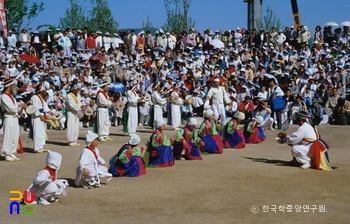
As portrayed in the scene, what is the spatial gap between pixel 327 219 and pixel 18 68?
15.2 meters

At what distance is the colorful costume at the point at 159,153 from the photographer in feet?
37.0

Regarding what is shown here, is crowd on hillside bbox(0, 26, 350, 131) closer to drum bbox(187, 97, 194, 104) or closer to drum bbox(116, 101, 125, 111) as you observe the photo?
drum bbox(187, 97, 194, 104)

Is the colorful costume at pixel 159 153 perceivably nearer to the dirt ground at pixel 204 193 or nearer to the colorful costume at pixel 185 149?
the dirt ground at pixel 204 193

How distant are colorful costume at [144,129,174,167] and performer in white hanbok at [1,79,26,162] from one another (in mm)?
2855

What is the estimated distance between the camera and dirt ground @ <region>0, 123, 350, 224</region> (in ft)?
24.6

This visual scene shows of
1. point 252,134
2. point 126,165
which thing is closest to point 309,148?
point 126,165

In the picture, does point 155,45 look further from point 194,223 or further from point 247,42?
point 194,223

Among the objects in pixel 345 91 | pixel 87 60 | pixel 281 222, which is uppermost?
pixel 87 60

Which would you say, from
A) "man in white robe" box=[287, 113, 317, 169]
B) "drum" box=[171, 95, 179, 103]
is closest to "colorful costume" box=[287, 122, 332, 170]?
"man in white robe" box=[287, 113, 317, 169]

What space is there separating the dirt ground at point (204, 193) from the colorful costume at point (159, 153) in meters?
0.21

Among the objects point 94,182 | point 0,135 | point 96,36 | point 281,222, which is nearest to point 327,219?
point 281,222

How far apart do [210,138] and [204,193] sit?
4209 millimetres

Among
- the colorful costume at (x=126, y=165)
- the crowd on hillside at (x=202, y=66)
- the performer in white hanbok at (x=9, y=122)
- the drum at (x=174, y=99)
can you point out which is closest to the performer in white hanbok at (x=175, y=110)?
the drum at (x=174, y=99)

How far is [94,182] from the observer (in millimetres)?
9234
